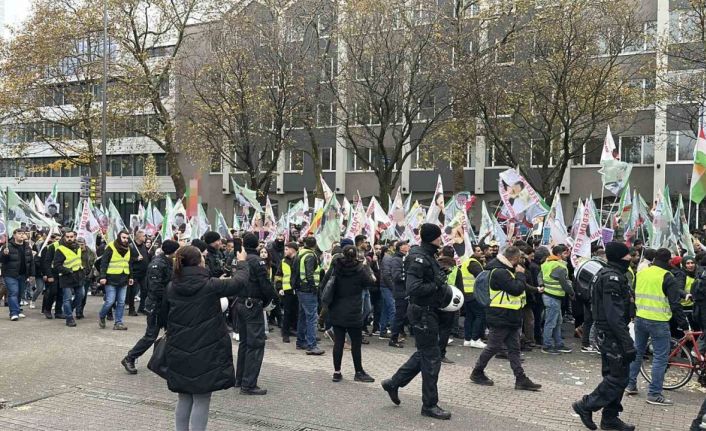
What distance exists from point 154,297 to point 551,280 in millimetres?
→ 6030

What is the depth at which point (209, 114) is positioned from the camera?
28.4 meters

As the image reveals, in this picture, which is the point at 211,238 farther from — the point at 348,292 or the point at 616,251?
the point at 616,251

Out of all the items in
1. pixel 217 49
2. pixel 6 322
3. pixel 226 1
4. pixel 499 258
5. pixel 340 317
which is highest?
pixel 226 1

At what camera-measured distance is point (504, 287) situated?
805cm

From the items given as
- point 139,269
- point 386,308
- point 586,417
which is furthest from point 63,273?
point 586,417

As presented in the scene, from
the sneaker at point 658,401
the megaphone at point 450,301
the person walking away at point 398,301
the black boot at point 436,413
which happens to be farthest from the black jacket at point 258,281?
the sneaker at point 658,401

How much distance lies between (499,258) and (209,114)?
869 inches

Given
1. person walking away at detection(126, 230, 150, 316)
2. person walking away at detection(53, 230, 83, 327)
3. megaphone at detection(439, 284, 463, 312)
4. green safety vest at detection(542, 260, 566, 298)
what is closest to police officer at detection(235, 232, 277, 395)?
megaphone at detection(439, 284, 463, 312)

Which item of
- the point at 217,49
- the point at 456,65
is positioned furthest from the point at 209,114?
the point at 456,65

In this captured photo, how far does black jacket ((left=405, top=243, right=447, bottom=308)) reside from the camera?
22.2 ft

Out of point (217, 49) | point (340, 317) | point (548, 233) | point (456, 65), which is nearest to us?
point (340, 317)

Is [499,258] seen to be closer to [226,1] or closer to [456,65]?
[456,65]

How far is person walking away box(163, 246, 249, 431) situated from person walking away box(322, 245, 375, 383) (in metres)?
2.92

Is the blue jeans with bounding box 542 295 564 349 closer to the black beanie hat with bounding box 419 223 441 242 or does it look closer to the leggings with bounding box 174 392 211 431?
the black beanie hat with bounding box 419 223 441 242
